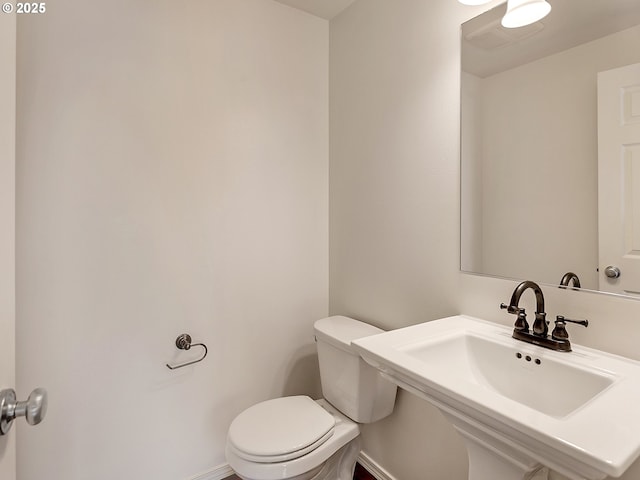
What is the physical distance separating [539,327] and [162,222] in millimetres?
1523

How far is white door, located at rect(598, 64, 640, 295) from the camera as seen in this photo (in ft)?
3.10

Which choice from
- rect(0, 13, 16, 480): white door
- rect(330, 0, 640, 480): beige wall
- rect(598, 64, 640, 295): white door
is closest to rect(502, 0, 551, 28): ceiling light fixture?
rect(330, 0, 640, 480): beige wall

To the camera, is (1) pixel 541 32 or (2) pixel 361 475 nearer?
(1) pixel 541 32

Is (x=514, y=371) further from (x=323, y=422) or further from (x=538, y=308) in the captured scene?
(x=323, y=422)

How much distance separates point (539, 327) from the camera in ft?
3.34

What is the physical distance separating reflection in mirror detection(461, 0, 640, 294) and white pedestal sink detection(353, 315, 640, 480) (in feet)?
0.87

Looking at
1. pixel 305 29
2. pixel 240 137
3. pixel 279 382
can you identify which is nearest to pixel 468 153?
pixel 240 137

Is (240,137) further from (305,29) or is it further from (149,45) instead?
(305,29)

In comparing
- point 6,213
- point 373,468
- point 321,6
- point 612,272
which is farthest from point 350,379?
point 321,6

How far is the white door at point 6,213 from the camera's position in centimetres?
61

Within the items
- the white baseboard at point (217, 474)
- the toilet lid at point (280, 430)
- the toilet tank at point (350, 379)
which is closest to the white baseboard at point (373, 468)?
the toilet tank at point (350, 379)

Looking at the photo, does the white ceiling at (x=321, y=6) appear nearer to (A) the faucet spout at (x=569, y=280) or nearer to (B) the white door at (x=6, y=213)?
(B) the white door at (x=6, y=213)

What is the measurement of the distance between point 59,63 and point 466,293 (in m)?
1.83

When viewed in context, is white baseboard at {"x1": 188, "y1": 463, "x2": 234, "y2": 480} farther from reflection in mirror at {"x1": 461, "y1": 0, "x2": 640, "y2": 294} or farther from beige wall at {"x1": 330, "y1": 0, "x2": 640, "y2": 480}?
reflection in mirror at {"x1": 461, "y1": 0, "x2": 640, "y2": 294}
